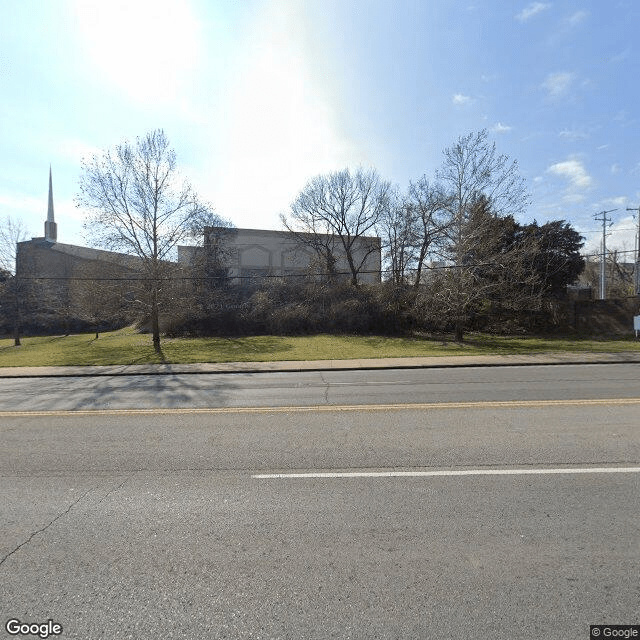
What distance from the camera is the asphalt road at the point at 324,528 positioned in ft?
8.00

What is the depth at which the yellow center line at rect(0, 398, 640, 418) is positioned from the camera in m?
7.91

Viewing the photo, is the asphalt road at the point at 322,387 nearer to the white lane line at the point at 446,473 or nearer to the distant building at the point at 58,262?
the white lane line at the point at 446,473

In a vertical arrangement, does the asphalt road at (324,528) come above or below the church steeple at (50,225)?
below

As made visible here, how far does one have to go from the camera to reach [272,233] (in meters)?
59.1

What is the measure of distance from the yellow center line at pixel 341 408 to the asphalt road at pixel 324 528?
983mm

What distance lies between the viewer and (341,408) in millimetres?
8117

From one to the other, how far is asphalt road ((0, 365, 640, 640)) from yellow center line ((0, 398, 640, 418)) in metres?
0.98

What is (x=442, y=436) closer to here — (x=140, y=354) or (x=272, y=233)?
(x=140, y=354)

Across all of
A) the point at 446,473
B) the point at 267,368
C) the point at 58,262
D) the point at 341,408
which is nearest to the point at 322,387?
the point at 341,408

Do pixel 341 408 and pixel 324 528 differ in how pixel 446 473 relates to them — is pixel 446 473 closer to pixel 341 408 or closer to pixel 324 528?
pixel 324 528

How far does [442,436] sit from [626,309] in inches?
1512

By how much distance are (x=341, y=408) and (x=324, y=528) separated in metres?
4.72

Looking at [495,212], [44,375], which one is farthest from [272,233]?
[44,375]

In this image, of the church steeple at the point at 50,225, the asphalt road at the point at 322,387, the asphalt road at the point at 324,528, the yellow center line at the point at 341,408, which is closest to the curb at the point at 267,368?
the asphalt road at the point at 322,387
